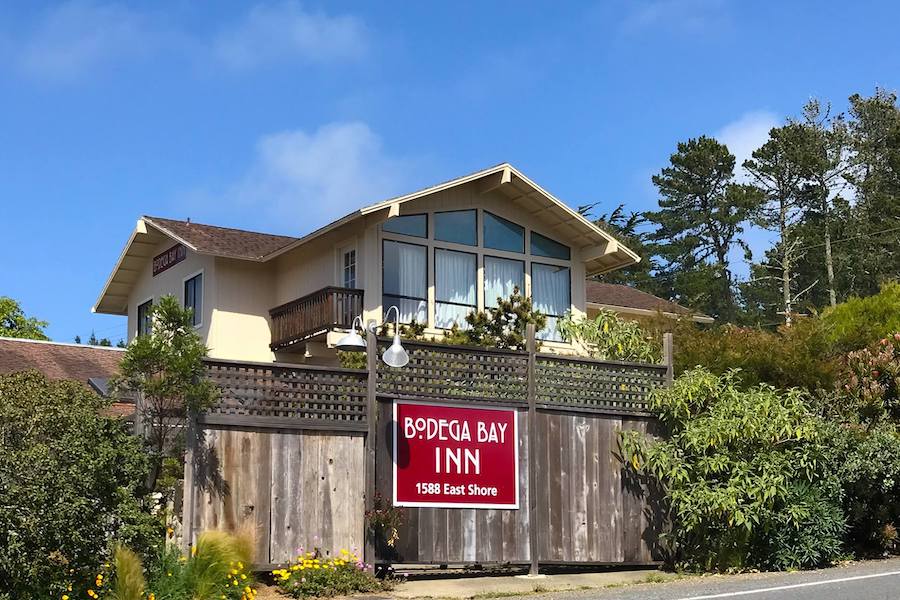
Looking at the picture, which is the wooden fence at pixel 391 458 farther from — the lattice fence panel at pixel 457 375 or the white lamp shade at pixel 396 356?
the white lamp shade at pixel 396 356

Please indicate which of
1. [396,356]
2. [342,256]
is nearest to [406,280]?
[342,256]

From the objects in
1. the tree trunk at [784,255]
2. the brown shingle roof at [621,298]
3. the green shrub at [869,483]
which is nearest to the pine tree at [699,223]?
the tree trunk at [784,255]

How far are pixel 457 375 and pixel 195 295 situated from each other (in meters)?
13.6

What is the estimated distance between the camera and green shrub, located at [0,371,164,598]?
1095 centimetres

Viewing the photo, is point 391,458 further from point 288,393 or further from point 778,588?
point 778,588

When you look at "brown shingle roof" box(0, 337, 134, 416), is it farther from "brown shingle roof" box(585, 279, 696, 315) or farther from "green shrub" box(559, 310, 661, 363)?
"brown shingle roof" box(585, 279, 696, 315)

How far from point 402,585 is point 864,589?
5189mm

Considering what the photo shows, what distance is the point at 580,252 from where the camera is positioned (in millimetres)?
26812

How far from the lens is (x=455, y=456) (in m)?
14.4

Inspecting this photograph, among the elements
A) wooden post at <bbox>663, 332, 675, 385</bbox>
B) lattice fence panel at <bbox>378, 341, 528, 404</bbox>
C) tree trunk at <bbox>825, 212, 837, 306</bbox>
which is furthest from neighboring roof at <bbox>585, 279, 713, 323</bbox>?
tree trunk at <bbox>825, 212, 837, 306</bbox>

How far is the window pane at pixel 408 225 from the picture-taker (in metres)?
23.9

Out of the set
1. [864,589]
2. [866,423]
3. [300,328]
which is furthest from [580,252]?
[864,589]

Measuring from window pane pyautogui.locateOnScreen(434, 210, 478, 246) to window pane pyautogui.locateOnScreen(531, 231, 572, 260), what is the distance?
170 centimetres

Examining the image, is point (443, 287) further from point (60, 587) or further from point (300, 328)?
point (60, 587)
